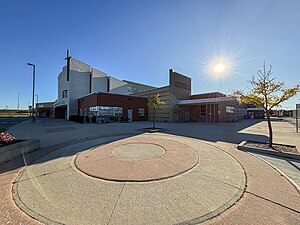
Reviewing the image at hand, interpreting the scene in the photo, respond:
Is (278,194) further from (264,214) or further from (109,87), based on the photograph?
(109,87)

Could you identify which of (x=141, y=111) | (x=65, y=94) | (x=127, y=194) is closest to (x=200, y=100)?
(x=141, y=111)

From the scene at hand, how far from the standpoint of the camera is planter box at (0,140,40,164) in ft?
18.0

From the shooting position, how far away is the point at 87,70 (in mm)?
35562

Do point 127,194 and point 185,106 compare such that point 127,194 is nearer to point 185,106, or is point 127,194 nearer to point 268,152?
point 268,152

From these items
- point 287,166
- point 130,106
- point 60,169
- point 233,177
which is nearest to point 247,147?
point 287,166

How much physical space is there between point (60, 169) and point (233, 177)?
5.36 metres

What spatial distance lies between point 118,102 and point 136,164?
21302 millimetres

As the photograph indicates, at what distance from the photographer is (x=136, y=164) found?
16.7 feet

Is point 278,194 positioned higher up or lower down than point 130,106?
lower down

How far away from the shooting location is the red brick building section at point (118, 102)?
23516 millimetres

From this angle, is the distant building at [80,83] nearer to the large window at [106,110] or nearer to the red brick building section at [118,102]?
the red brick building section at [118,102]

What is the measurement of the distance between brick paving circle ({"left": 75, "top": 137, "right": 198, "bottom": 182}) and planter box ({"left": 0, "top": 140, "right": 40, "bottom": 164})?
8.33 feet

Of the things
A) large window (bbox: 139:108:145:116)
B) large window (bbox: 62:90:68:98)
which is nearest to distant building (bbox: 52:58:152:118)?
large window (bbox: 62:90:68:98)

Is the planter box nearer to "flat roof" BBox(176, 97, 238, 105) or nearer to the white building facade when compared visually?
"flat roof" BBox(176, 97, 238, 105)
